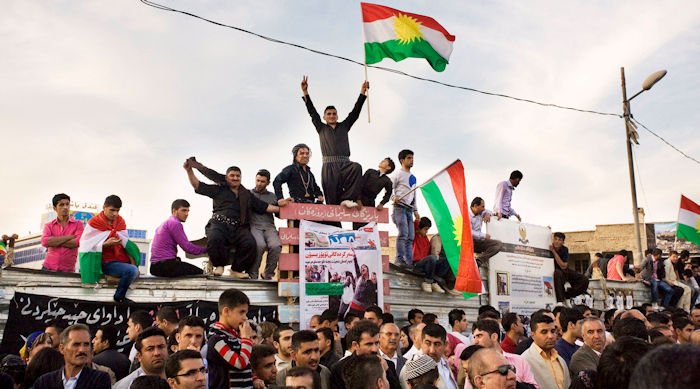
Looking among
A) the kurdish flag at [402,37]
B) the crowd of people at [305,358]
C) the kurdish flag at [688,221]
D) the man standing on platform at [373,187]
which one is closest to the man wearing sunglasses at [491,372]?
the crowd of people at [305,358]

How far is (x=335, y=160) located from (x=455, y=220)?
2125 millimetres

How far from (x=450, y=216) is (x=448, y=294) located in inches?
69.0

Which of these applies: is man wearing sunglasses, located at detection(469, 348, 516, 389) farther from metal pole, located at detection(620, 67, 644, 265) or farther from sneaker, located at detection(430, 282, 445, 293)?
metal pole, located at detection(620, 67, 644, 265)

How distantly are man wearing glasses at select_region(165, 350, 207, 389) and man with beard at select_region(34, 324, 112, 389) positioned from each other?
43.0 inches

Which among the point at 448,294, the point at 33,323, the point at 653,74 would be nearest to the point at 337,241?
the point at 448,294

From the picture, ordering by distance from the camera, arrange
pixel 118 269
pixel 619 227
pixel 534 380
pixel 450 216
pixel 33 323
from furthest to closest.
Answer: pixel 619 227
pixel 450 216
pixel 118 269
pixel 33 323
pixel 534 380

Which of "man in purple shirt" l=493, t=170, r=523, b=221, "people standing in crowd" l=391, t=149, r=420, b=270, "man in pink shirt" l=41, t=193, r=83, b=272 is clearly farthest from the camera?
"man in purple shirt" l=493, t=170, r=523, b=221

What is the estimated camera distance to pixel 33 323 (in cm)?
757

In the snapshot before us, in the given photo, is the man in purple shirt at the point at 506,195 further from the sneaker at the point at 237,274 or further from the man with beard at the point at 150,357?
the man with beard at the point at 150,357

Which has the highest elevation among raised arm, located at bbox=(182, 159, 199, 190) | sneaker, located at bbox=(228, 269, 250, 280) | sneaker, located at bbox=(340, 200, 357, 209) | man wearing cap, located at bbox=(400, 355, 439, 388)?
raised arm, located at bbox=(182, 159, 199, 190)

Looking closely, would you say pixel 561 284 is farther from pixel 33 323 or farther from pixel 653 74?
pixel 33 323

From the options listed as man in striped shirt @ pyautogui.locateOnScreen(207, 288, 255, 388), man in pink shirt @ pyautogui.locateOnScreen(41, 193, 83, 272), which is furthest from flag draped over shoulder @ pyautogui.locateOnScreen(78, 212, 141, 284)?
man in striped shirt @ pyautogui.locateOnScreen(207, 288, 255, 388)

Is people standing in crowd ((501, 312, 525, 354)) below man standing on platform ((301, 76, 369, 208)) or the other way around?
below

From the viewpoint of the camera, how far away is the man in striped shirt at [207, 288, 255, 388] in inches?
182
